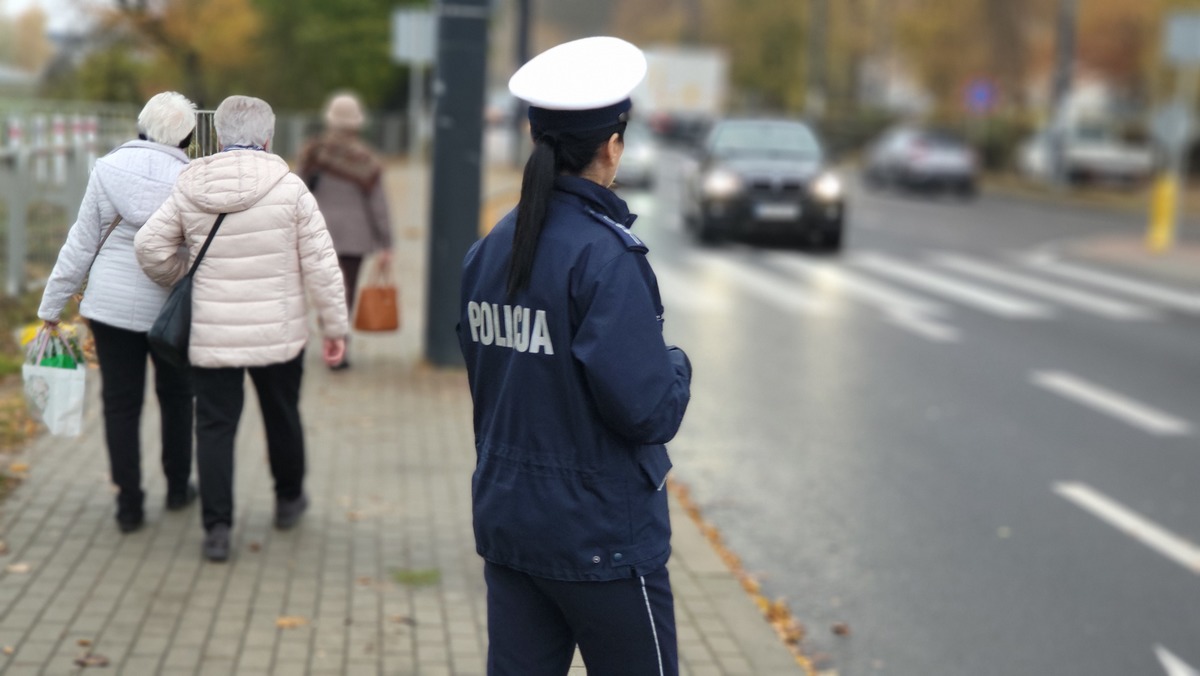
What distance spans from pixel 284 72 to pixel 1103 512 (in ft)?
96.9

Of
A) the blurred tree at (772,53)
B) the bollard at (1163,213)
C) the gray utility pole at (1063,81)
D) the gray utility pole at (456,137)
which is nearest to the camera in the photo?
the gray utility pole at (456,137)

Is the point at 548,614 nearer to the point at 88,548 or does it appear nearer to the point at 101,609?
the point at 101,609

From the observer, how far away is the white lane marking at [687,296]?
15.1 meters

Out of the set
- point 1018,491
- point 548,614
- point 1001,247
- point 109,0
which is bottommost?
point 1001,247

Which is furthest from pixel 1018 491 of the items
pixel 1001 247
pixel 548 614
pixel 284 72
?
pixel 284 72

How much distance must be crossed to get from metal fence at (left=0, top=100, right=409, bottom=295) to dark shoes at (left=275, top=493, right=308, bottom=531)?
128 cm

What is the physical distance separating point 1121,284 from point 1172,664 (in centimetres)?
1400

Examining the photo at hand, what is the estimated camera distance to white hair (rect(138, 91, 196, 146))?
15.5ft

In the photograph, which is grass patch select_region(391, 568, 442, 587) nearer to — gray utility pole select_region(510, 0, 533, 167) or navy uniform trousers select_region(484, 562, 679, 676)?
navy uniform trousers select_region(484, 562, 679, 676)

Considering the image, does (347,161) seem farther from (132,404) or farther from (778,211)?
(778,211)

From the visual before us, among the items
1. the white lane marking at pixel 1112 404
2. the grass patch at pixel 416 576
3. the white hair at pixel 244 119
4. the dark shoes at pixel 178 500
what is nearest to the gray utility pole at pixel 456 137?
the dark shoes at pixel 178 500

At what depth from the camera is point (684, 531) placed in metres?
6.60

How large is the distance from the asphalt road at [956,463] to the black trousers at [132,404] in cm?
241

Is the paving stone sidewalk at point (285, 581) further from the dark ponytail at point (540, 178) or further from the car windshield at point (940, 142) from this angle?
the car windshield at point (940, 142)
